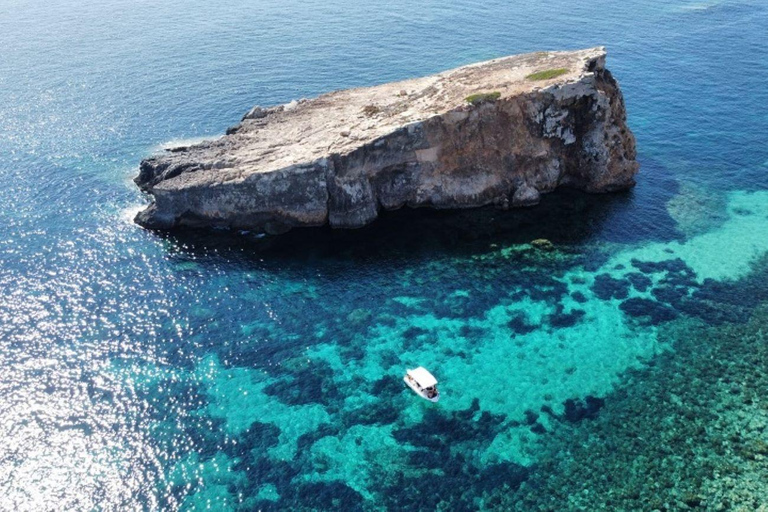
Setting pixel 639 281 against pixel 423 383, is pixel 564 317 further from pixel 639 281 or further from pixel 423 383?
pixel 423 383

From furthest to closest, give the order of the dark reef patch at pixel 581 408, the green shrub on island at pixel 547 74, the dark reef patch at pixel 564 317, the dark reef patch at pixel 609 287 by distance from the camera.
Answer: the green shrub on island at pixel 547 74 → the dark reef patch at pixel 609 287 → the dark reef patch at pixel 564 317 → the dark reef patch at pixel 581 408

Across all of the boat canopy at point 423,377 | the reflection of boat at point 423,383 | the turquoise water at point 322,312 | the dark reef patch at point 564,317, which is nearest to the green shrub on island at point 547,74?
the turquoise water at point 322,312

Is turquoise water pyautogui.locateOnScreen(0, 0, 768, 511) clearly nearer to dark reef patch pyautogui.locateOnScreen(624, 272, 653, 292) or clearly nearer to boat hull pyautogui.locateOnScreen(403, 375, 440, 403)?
dark reef patch pyautogui.locateOnScreen(624, 272, 653, 292)

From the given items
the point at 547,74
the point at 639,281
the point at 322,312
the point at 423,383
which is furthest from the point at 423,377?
the point at 547,74

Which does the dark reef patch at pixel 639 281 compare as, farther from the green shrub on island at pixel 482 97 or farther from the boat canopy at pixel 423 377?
the green shrub on island at pixel 482 97

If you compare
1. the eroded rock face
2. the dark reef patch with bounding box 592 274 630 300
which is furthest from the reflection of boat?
the eroded rock face

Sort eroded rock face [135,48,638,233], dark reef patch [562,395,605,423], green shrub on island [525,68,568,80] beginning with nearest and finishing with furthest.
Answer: dark reef patch [562,395,605,423] → eroded rock face [135,48,638,233] → green shrub on island [525,68,568,80]
